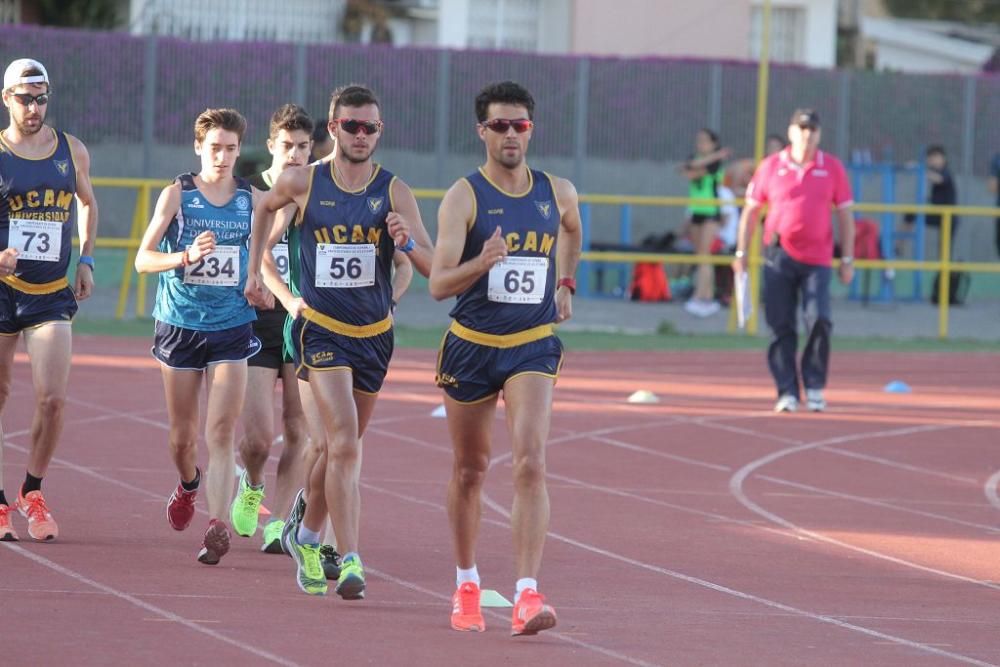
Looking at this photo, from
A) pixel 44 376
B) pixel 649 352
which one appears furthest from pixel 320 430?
pixel 649 352

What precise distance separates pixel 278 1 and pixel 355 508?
28.1 metres

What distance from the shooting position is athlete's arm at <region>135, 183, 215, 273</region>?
9141mm

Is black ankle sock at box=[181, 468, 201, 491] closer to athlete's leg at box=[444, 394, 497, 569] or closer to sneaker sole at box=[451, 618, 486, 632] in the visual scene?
athlete's leg at box=[444, 394, 497, 569]

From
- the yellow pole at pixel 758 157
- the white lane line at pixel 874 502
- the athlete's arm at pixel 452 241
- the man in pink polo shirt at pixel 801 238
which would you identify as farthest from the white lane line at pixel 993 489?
the yellow pole at pixel 758 157

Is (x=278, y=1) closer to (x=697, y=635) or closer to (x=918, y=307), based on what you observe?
(x=918, y=307)

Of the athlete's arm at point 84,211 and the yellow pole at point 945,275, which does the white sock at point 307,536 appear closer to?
the athlete's arm at point 84,211

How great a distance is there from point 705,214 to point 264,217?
15821 mm

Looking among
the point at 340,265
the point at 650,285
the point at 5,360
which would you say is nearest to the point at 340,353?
the point at 340,265

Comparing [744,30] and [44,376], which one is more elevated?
[744,30]

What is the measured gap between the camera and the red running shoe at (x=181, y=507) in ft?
31.4

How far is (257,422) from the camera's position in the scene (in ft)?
31.8

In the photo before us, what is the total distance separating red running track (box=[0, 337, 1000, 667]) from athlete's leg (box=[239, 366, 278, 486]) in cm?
42

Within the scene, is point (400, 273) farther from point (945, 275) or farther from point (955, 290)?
point (955, 290)

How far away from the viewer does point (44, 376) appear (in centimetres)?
963
